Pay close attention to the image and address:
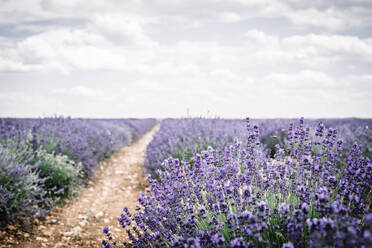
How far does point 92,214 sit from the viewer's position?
4.07 meters

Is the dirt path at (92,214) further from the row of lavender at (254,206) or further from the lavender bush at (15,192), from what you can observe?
the row of lavender at (254,206)

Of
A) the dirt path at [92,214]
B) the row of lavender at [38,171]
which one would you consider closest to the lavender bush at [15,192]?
the row of lavender at [38,171]

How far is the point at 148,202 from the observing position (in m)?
2.16

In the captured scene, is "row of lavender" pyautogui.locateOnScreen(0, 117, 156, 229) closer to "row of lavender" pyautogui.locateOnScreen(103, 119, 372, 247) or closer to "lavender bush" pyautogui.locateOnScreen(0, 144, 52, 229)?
"lavender bush" pyautogui.locateOnScreen(0, 144, 52, 229)

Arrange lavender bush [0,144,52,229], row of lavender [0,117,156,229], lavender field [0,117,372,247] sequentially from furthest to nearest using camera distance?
row of lavender [0,117,156,229] < lavender bush [0,144,52,229] < lavender field [0,117,372,247]

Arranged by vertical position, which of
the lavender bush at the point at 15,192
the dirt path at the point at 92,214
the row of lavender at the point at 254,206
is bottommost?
the dirt path at the point at 92,214

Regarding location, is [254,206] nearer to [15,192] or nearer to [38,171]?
[15,192]

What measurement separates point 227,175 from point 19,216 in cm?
284

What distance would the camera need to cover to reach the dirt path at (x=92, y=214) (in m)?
3.19

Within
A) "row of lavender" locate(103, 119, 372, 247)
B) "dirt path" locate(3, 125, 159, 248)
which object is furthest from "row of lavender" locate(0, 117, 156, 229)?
"row of lavender" locate(103, 119, 372, 247)

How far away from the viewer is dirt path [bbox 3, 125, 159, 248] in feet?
10.5

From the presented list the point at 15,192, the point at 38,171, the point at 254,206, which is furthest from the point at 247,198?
the point at 38,171

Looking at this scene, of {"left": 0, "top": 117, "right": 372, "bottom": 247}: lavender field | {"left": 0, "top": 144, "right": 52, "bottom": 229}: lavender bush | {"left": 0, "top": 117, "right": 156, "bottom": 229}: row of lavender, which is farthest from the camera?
{"left": 0, "top": 117, "right": 156, "bottom": 229}: row of lavender

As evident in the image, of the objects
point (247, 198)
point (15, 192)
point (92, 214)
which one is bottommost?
point (92, 214)
